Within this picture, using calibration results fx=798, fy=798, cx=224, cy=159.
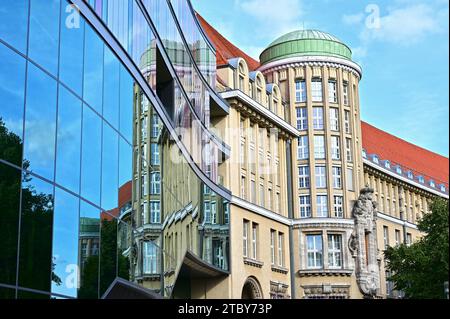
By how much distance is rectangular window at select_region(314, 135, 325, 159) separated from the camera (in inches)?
2149

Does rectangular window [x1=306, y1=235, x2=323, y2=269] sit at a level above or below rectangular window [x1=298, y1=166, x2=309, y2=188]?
below

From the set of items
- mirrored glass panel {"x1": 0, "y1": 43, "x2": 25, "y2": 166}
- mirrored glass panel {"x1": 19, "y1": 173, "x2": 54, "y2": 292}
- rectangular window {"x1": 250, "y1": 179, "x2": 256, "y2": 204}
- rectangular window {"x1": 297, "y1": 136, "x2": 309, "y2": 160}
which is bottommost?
mirrored glass panel {"x1": 19, "y1": 173, "x2": 54, "y2": 292}

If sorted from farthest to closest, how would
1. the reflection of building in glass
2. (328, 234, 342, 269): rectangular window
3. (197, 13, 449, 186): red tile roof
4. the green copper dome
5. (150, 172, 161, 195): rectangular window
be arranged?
(197, 13, 449, 186): red tile roof, the green copper dome, (328, 234, 342, 269): rectangular window, (150, 172, 161, 195): rectangular window, the reflection of building in glass

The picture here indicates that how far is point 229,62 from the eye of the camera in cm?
4747

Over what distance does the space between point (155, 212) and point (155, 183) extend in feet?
3.24

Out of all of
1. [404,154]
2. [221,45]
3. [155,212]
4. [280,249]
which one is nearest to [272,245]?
[280,249]

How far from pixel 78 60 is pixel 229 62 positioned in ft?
93.7

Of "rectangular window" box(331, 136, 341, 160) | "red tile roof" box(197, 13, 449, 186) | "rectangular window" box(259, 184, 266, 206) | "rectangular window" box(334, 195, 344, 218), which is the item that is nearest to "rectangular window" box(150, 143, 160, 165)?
"rectangular window" box(259, 184, 266, 206)

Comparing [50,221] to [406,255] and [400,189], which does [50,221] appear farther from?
[400,189]

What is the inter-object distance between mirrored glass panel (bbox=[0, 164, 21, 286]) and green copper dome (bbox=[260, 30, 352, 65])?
4196 centimetres

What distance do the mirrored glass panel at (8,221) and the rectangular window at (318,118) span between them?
4103 cm

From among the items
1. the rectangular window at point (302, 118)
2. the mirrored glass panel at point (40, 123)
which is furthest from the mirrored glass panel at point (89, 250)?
the rectangular window at point (302, 118)

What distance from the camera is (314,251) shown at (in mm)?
52781

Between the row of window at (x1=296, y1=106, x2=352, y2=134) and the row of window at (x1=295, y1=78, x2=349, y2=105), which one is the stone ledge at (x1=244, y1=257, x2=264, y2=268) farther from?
the row of window at (x1=295, y1=78, x2=349, y2=105)
